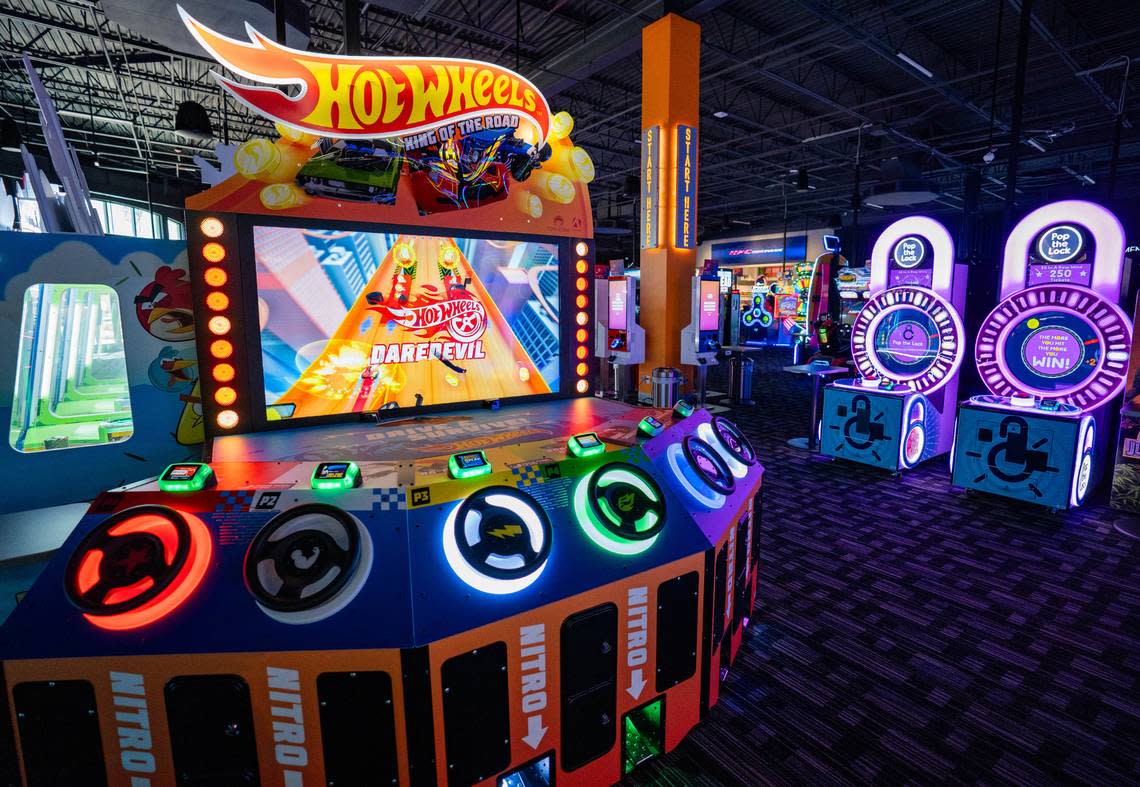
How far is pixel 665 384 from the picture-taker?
7242 millimetres

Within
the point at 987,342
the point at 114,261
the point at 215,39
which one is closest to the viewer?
the point at 215,39

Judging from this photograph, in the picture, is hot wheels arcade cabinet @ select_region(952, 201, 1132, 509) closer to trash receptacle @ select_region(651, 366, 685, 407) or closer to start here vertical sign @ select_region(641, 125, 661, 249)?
trash receptacle @ select_region(651, 366, 685, 407)

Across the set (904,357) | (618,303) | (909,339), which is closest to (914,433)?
(904,357)

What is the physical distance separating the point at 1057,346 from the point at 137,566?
584 centimetres

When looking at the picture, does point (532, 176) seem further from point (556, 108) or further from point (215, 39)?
point (556, 108)

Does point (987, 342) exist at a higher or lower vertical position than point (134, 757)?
higher

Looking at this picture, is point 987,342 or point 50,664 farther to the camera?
point 987,342

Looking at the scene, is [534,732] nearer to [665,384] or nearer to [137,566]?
[137,566]

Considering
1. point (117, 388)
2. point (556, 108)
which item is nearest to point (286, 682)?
point (117, 388)

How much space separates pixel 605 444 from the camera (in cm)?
188

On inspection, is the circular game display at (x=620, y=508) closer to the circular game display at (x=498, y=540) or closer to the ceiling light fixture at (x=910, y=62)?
the circular game display at (x=498, y=540)

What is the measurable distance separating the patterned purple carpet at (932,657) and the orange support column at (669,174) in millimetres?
3474

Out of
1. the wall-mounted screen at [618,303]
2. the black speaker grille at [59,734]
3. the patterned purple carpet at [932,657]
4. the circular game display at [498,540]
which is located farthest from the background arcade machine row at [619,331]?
the black speaker grille at [59,734]

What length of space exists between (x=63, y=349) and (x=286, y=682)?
83.6 inches
